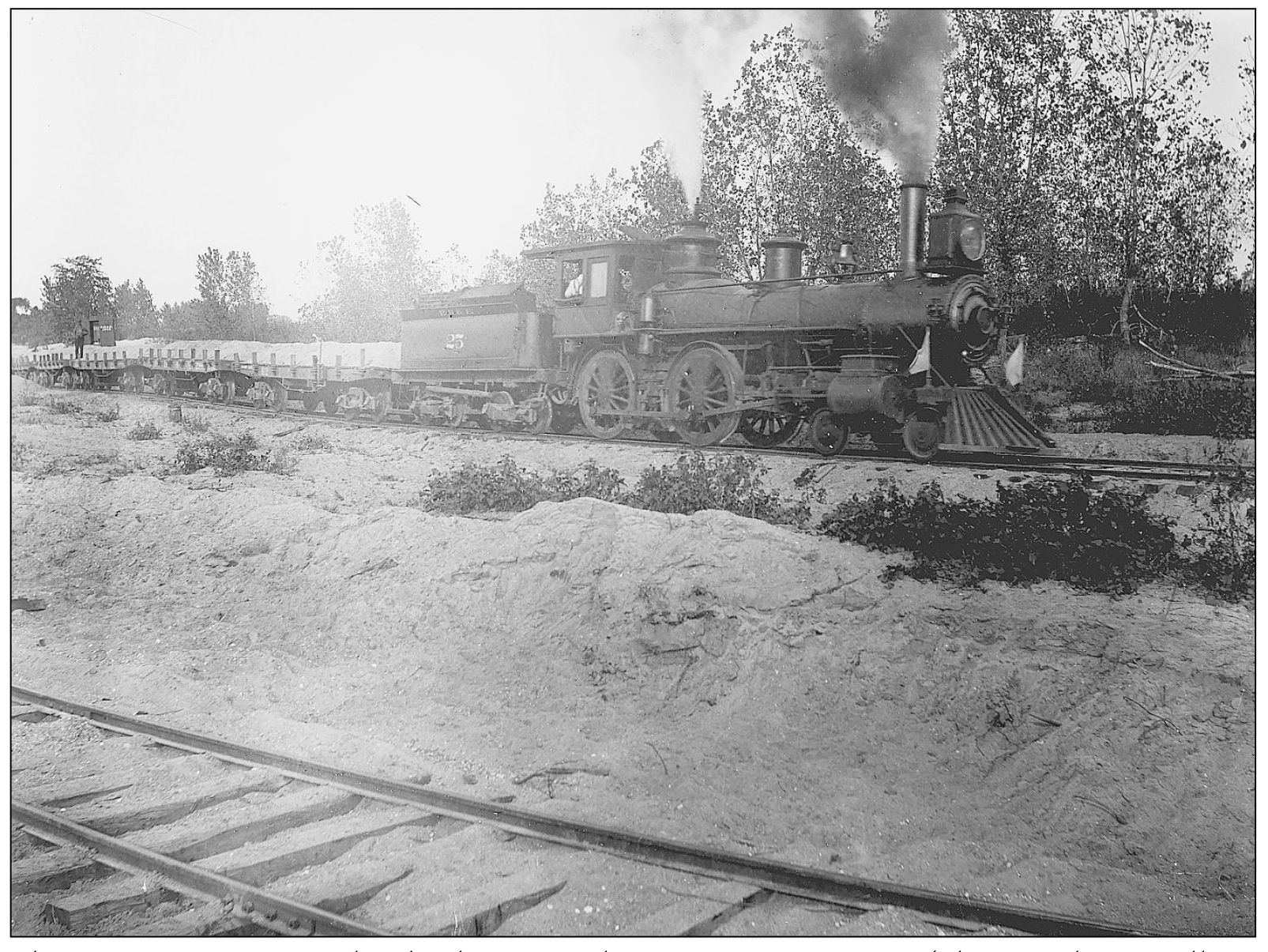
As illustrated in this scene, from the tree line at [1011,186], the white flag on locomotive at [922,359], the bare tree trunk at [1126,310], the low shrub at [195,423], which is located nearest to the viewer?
the tree line at [1011,186]

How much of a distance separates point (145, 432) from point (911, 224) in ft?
13.5

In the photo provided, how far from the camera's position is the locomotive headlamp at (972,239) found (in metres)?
3.92

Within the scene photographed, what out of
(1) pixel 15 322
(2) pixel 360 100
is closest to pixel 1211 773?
(2) pixel 360 100

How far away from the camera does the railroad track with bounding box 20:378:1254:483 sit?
3.61 meters

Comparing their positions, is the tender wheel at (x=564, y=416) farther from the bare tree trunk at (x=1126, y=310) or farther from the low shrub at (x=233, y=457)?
the bare tree trunk at (x=1126, y=310)

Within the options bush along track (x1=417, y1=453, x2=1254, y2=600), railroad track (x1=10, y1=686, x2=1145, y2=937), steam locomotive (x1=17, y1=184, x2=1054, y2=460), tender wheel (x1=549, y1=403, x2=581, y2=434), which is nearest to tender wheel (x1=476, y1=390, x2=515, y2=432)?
steam locomotive (x1=17, y1=184, x2=1054, y2=460)

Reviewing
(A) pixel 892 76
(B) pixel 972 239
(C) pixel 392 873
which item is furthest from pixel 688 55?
(C) pixel 392 873

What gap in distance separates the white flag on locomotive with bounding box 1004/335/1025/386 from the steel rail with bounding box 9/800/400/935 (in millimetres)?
3307

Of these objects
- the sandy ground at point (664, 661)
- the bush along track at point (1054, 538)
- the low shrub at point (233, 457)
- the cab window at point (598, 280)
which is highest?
the cab window at point (598, 280)

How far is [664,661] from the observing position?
385 centimetres

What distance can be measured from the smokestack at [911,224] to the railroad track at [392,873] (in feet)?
8.81

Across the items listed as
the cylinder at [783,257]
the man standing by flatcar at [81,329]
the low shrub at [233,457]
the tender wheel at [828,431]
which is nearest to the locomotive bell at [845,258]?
the cylinder at [783,257]

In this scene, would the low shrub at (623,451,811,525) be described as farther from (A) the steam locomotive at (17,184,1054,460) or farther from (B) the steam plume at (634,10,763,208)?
(B) the steam plume at (634,10,763,208)

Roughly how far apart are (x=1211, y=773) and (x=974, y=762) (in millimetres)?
837
